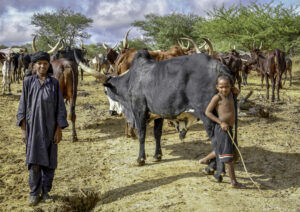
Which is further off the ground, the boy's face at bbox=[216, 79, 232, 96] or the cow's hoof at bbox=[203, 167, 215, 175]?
the boy's face at bbox=[216, 79, 232, 96]

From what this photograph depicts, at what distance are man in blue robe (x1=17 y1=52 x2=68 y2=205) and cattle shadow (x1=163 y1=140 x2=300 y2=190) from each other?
2.39m

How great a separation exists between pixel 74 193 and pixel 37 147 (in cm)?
86

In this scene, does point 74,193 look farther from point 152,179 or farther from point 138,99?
point 138,99

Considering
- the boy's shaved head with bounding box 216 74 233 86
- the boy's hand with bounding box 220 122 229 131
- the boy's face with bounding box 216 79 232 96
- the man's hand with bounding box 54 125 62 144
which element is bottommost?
the man's hand with bounding box 54 125 62 144

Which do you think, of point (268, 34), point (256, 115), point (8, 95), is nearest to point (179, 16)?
point (268, 34)

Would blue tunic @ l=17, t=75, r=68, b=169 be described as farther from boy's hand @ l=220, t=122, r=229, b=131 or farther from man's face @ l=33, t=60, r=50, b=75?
boy's hand @ l=220, t=122, r=229, b=131

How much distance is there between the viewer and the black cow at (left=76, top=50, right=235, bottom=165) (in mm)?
3752

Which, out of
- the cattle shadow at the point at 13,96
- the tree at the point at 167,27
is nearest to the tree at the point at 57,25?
the tree at the point at 167,27

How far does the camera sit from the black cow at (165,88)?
3752 millimetres

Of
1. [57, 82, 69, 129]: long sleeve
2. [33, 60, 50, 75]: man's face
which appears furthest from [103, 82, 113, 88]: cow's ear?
[33, 60, 50, 75]: man's face

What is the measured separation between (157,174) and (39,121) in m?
1.89

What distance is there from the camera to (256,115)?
820 centimetres

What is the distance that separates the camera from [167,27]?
94.5 feet

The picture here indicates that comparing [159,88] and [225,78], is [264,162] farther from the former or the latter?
[159,88]
